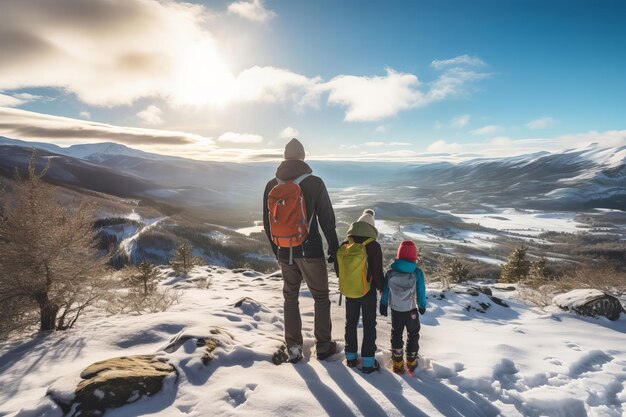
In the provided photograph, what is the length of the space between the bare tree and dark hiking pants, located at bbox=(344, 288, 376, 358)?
5.93m

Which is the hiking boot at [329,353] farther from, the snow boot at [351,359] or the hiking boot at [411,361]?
the hiking boot at [411,361]

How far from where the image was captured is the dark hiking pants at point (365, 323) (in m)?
4.59

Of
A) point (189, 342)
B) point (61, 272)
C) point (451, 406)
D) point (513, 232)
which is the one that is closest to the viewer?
point (451, 406)

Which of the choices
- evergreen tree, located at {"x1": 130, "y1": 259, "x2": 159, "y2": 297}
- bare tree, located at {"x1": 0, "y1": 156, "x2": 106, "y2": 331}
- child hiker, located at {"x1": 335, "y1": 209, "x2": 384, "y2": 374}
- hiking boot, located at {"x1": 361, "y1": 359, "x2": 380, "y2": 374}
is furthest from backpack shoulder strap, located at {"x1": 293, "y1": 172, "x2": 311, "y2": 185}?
evergreen tree, located at {"x1": 130, "y1": 259, "x2": 159, "y2": 297}

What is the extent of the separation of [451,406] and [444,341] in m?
3.45

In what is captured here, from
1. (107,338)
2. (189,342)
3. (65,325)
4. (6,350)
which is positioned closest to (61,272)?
(65,325)

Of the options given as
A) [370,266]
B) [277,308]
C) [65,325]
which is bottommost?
[277,308]

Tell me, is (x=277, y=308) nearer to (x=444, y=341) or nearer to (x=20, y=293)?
(x=444, y=341)

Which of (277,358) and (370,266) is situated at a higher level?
(370,266)

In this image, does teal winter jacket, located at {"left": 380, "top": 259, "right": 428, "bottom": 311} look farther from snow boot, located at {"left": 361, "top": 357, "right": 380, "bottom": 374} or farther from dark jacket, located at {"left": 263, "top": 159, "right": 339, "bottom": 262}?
dark jacket, located at {"left": 263, "top": 159, "right": 339, "bottom": 262}

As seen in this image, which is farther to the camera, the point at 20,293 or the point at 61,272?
the point at 61,272

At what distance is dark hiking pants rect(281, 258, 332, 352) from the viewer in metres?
4.69

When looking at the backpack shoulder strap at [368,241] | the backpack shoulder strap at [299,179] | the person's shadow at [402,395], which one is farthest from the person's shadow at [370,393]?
the backpack shoulder strap at [299,179]

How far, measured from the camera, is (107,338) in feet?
17.7
